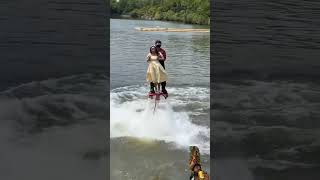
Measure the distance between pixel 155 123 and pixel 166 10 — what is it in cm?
2290

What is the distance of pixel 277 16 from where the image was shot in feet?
14.8

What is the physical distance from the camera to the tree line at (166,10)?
88.0 ft

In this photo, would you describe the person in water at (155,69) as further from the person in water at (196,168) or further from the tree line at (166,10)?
the tree line at (166,10)

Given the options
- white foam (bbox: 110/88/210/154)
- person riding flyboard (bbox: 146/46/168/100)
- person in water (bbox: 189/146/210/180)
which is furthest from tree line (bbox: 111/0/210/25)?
person in water (bbox: 189/146/210/180)

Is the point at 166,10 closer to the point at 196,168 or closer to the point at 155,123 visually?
the point at 155,123

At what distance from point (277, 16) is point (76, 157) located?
2157 mm

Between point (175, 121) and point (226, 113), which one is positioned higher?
point (226, 113)

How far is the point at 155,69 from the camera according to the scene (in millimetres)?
5164

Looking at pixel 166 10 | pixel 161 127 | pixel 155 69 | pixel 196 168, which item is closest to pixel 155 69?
pixel 155 69

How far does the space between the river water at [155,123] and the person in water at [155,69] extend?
139 centimetres

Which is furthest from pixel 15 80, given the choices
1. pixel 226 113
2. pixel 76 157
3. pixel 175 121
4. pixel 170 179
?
pixel 175 121

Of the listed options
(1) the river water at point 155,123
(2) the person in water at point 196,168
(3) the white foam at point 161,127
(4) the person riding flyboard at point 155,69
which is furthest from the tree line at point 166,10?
(2) the person in water at point 196,168

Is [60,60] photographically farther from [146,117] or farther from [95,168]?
[146,117]

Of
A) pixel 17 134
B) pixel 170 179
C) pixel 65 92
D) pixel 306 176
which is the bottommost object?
pixel 170 179
